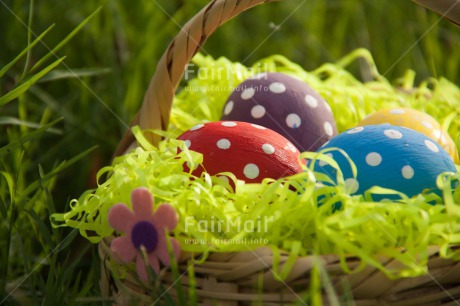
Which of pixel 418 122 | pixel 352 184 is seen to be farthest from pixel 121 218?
pixel 418 122

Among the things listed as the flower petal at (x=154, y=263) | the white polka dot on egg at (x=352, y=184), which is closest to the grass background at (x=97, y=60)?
the flower petal at (x=154, y=263)

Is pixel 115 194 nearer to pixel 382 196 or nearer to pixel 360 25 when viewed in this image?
pixel 382 196

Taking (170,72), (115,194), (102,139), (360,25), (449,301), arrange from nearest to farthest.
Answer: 1. (449,301)
2. (115,194)
3. (170,72)
4. (102,139)
5. (360,25)

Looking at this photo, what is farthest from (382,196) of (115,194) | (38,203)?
(38,203)

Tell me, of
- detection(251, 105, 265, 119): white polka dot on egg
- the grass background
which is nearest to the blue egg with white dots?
detection(251, 105, 265, 119): white polka dot on egg

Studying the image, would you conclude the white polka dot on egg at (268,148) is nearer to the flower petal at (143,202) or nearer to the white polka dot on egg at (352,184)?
the white polka dot on egg at (352,184)

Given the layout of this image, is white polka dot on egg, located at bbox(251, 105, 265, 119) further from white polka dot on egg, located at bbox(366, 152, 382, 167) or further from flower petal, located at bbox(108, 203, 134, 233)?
flower petal, located at bbox(108, 203, 134, 233)
